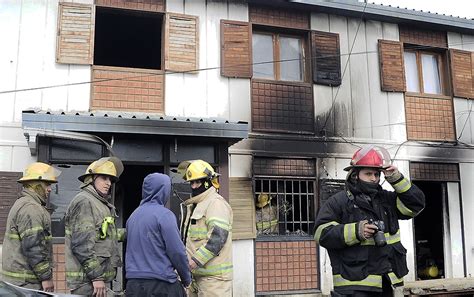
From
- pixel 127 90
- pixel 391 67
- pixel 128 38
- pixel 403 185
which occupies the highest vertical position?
pixel 128 38

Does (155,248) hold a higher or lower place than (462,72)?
lower

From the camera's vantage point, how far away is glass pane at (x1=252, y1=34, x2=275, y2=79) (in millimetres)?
9383

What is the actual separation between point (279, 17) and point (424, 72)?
3.69m

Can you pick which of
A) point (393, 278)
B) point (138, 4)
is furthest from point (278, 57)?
point (393, 278)

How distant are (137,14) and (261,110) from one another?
2.93m

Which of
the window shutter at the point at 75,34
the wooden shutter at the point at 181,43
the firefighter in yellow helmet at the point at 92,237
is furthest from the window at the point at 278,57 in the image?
the firefighter in yellow helmet at the point at 92,237

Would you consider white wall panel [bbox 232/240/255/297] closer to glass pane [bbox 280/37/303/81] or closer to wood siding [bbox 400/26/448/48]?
glass pane [bbox 280/37/303/81]

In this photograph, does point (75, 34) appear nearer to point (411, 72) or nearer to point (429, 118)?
point (411, 72)

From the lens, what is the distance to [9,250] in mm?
4832

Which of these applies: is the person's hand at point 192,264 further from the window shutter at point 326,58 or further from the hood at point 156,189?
the window shutter at point 326,58

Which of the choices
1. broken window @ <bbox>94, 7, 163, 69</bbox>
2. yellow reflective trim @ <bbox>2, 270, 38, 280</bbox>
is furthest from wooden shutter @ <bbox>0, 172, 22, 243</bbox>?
broken window @ <bbox>94, 7, 163, 69</bbox>

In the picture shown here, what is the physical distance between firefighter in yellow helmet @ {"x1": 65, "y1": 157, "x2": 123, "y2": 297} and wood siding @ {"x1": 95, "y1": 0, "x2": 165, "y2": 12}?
15.3ft

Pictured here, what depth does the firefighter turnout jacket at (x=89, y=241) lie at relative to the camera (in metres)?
4.39

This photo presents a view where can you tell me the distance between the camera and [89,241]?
4.41 meters
